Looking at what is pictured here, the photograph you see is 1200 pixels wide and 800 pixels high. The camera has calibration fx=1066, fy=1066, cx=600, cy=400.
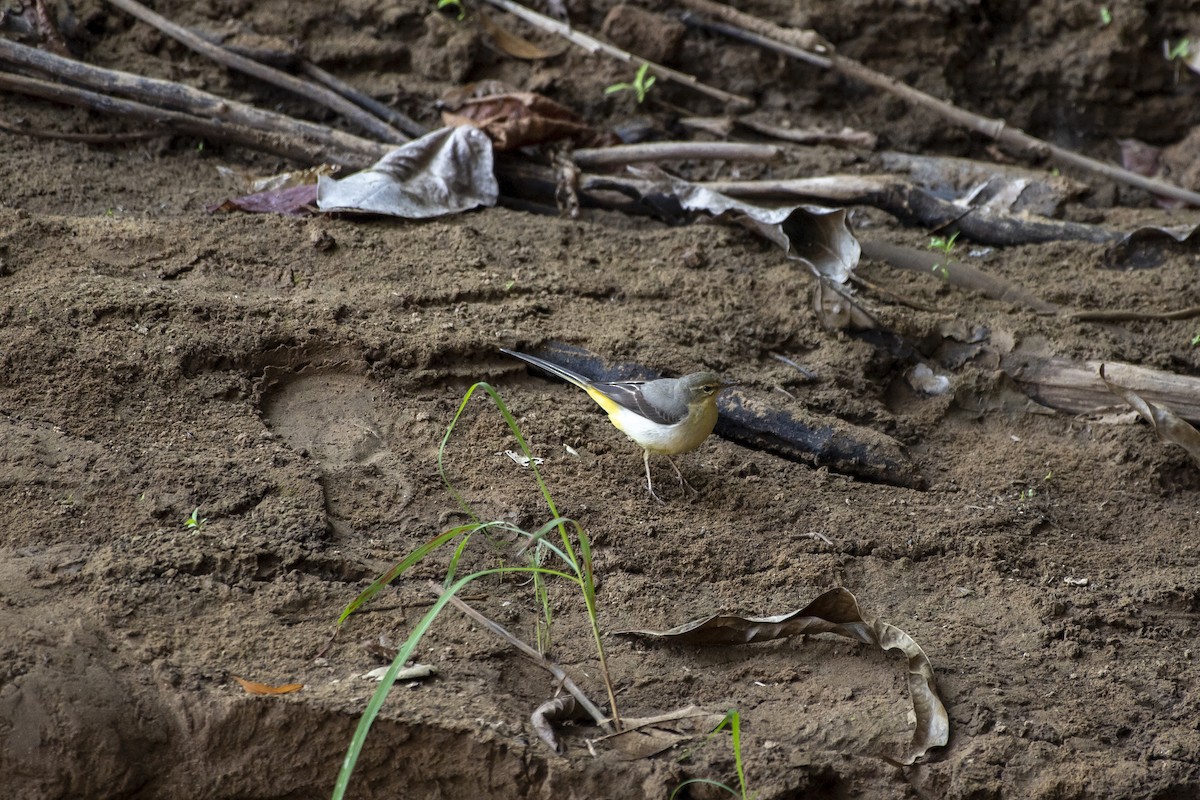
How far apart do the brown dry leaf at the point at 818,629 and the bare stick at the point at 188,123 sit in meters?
3.71

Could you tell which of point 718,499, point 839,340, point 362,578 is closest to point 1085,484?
point 839,340

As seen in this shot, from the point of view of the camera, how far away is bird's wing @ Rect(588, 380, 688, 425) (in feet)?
14.6

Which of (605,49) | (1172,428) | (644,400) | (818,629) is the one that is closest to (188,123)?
(605,49)

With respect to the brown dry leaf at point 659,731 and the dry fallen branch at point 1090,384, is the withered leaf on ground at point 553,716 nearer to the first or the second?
the brown dry leaf at point 659,731

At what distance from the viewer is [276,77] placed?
21.5ft

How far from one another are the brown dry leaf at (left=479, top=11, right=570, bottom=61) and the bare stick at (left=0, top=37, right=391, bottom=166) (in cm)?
149

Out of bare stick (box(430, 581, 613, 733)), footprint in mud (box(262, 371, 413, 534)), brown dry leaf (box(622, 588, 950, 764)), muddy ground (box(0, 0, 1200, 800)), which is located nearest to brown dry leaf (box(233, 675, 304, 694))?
muddy ground (box(0, 0, 1200, 800))

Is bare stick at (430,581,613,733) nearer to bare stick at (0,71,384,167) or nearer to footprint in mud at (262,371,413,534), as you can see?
footprint in mud at (262,371,413,534)

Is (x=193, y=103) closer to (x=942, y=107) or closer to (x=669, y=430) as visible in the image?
(x=669, y=430)

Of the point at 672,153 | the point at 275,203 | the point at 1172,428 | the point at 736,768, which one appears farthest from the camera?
the point at 672,153

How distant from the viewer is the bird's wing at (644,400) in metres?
4.45

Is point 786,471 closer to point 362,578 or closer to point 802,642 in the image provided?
point 802,642

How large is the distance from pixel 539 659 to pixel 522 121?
12.5ft

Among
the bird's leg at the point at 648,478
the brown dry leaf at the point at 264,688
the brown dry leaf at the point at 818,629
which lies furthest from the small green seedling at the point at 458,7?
the brown dry leaf at the point at 264,688
